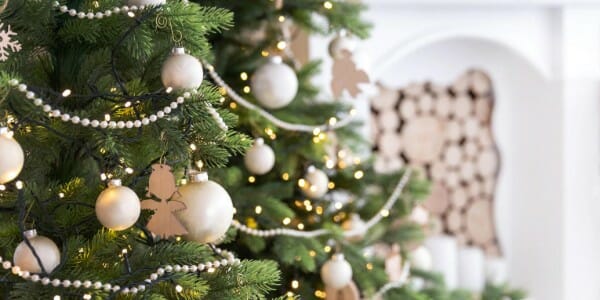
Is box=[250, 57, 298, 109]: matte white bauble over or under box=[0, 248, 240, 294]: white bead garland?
over

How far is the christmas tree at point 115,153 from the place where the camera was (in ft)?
2.80

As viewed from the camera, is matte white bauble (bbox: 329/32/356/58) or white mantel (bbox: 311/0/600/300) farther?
white mantel (bbox: 311/0/600/300)

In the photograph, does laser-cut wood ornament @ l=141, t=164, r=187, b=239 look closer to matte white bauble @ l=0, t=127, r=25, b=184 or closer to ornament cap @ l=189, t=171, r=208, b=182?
ornament cap @ l=189, t=171, r=208, b=182

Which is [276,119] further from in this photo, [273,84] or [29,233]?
[29,233]

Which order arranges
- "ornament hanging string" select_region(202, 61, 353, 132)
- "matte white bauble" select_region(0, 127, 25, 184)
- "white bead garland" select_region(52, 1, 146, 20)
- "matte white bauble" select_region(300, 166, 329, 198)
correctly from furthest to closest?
"matte white bauble" select_region(300, 166, 329, 198) → "ornament hanging string" select_region(202, 61, 353, 132) → "white bead garland" select_region(52, 1, 146, 20) → "matte white bauble" select_region(0, 127, 25, 184)

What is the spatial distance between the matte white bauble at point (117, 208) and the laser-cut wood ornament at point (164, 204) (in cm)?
3

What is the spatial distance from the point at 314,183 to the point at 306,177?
0.02 metres

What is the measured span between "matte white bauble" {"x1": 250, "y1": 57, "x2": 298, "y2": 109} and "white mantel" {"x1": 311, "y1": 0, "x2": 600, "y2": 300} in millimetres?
1203

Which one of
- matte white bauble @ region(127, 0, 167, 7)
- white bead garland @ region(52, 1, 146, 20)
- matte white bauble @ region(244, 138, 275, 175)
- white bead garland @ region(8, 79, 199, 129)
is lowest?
white bead garland @ region(8, 79, 199, 129)

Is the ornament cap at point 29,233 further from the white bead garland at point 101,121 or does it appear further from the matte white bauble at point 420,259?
the matte white bauble at point 420,259

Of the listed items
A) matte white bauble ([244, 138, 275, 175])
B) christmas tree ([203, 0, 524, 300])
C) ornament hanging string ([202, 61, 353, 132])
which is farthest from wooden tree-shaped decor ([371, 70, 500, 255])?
matte white bauble ([244, 138, 275, 175])

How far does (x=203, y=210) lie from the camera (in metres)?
0.88

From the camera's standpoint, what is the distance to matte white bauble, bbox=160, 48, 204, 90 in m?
0.89

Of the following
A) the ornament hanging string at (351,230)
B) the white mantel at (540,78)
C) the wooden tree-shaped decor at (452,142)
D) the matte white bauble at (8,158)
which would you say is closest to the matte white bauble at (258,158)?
the ornament hanging string at (351,230)
